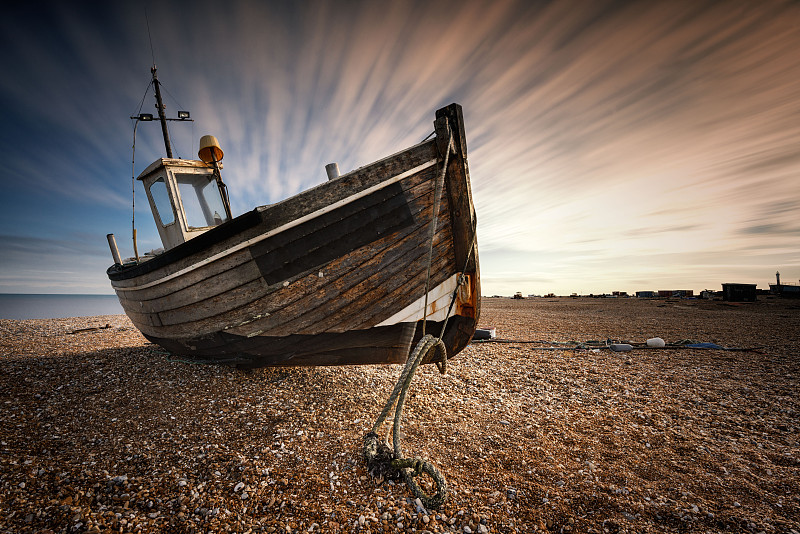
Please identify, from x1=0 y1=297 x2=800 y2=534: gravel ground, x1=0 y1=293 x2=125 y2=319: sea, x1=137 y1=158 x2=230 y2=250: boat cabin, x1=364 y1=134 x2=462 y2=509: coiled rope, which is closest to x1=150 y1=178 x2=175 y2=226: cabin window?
x1=137 y1=158 x2=230 y2=250: boat cabin

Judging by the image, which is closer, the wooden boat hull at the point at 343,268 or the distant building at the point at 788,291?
the wooden boat hull at the point at 343,268

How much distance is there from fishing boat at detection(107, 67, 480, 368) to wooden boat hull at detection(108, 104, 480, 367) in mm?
13

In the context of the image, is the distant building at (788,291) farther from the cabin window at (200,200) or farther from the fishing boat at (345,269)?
the cabin window at (200,200)

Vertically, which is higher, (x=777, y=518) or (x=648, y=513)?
(x=648, y=513)

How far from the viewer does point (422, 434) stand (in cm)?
329

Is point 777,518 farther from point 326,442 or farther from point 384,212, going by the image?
point 384,212

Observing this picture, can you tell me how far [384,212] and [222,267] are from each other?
2.03m

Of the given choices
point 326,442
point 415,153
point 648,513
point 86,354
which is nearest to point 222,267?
point 326,442

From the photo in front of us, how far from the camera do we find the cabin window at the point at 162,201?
5.65 metres

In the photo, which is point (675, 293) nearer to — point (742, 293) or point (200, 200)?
point (742, 293)

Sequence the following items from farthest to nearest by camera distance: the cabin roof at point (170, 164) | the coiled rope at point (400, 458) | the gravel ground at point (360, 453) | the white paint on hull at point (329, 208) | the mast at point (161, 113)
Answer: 1. the mast at point (161, 113)
2. the cabin roof at point (170, 164)
3. the white paint on hull at point (329, 208)
4. the coiled rope at point (400, 458)
5. the gravel ground at point (360, 453)

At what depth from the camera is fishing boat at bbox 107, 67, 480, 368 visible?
11.2 ft

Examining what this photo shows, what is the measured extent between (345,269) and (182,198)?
427 cm

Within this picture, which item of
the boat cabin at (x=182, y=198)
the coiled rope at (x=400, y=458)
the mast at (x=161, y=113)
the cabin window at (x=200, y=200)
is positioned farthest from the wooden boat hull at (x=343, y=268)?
the mast at (x=161, y=113)
